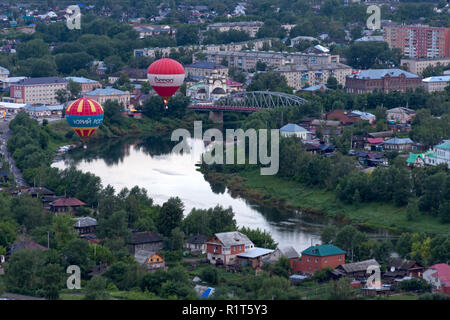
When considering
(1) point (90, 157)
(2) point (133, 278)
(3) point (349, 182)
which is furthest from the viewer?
(1) point (90, 157)

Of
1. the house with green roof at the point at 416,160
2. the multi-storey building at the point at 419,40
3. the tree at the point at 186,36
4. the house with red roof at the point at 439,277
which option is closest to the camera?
the house with red roof at the point at 439,277

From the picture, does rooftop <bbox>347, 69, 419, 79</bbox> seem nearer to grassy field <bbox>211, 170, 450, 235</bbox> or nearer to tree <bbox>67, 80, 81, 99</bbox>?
tree <bbox>67, 80, 81, 99</bbox>

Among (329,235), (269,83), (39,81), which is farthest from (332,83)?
(329,235)

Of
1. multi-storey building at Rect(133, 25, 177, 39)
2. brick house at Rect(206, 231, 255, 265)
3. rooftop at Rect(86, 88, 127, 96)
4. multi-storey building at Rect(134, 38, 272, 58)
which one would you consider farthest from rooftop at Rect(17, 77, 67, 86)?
brick house at Rect(206, 231, 255, 265)

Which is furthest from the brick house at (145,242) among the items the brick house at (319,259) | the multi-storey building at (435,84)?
the multi-storey building at (435,84)

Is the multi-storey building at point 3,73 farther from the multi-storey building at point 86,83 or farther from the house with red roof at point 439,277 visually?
the house with red roof at point 439,277

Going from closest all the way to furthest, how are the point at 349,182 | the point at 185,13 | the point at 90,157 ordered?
1. the point at 349,182
2. the point at 90,157
3. the point at 185,13
